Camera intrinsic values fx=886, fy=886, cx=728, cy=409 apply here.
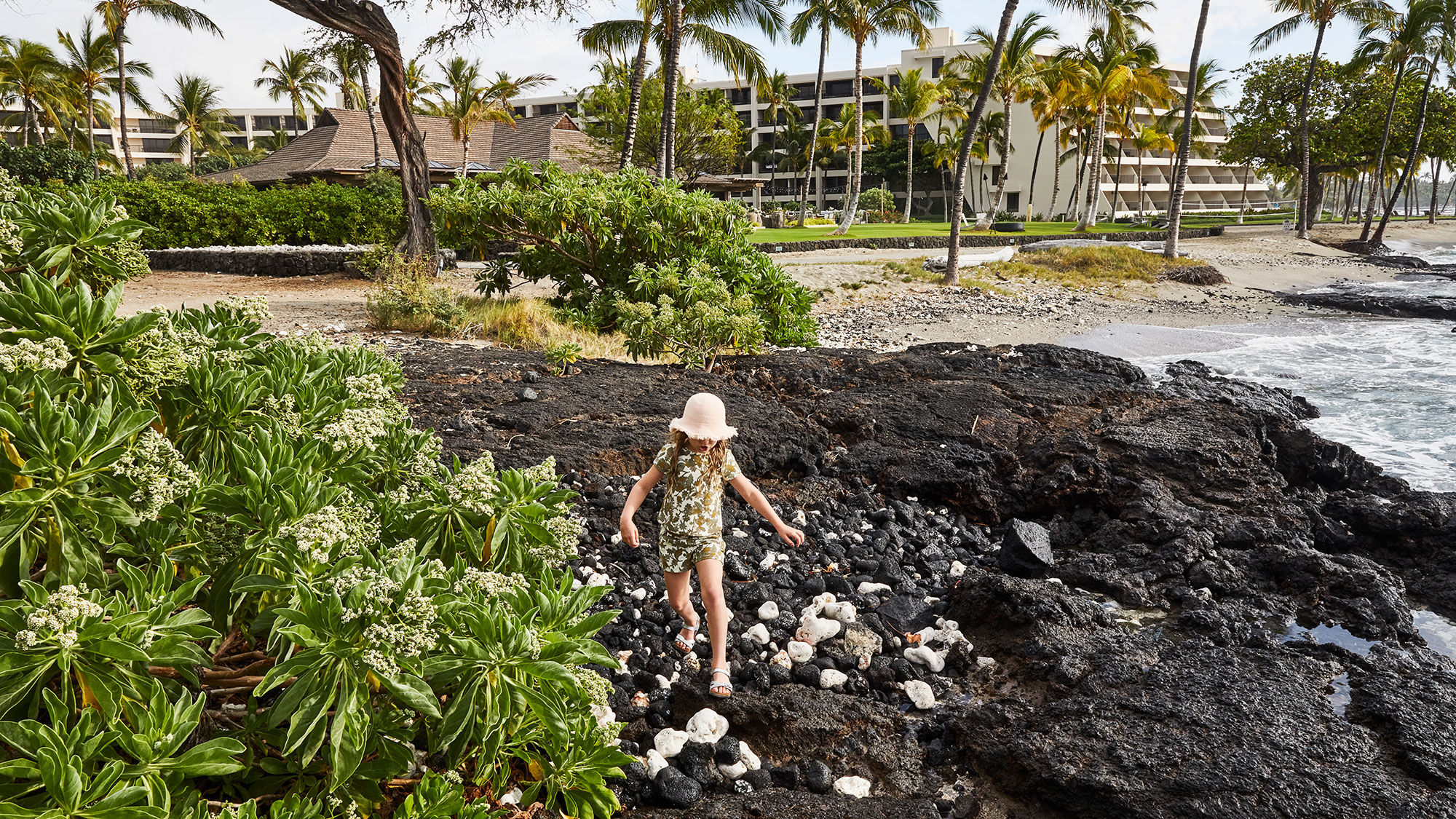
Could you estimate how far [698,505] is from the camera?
3.88 metres

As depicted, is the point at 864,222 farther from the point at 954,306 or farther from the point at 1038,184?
the point at 954,306

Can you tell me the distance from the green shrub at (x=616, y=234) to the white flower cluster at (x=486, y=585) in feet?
24.1

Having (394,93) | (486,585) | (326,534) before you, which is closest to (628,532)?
(486,585)

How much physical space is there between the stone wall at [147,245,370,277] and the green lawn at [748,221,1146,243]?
53.8ft

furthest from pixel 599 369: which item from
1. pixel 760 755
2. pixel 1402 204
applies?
pixel 1402 204

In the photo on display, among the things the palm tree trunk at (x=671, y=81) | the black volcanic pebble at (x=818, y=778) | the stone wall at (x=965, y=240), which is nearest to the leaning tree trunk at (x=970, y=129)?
the stone wall at (x=965, y=240)

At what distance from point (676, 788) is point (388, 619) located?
1525 mm

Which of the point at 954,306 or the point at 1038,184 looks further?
the point at 1038,184

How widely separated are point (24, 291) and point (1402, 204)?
182 metres

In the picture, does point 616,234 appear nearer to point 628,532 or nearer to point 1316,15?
point 628,532

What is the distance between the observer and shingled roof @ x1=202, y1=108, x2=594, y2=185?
35.4m

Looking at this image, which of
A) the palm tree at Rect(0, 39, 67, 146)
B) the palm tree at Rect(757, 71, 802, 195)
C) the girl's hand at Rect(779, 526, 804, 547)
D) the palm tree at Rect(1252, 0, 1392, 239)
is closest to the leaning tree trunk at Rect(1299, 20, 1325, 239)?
the palm tree at Rect(1252, 0, 1392, 239)

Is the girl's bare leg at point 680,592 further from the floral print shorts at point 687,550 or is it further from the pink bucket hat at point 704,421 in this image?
the pink bucket hat at point 704,421

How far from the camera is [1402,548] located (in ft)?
19.0
